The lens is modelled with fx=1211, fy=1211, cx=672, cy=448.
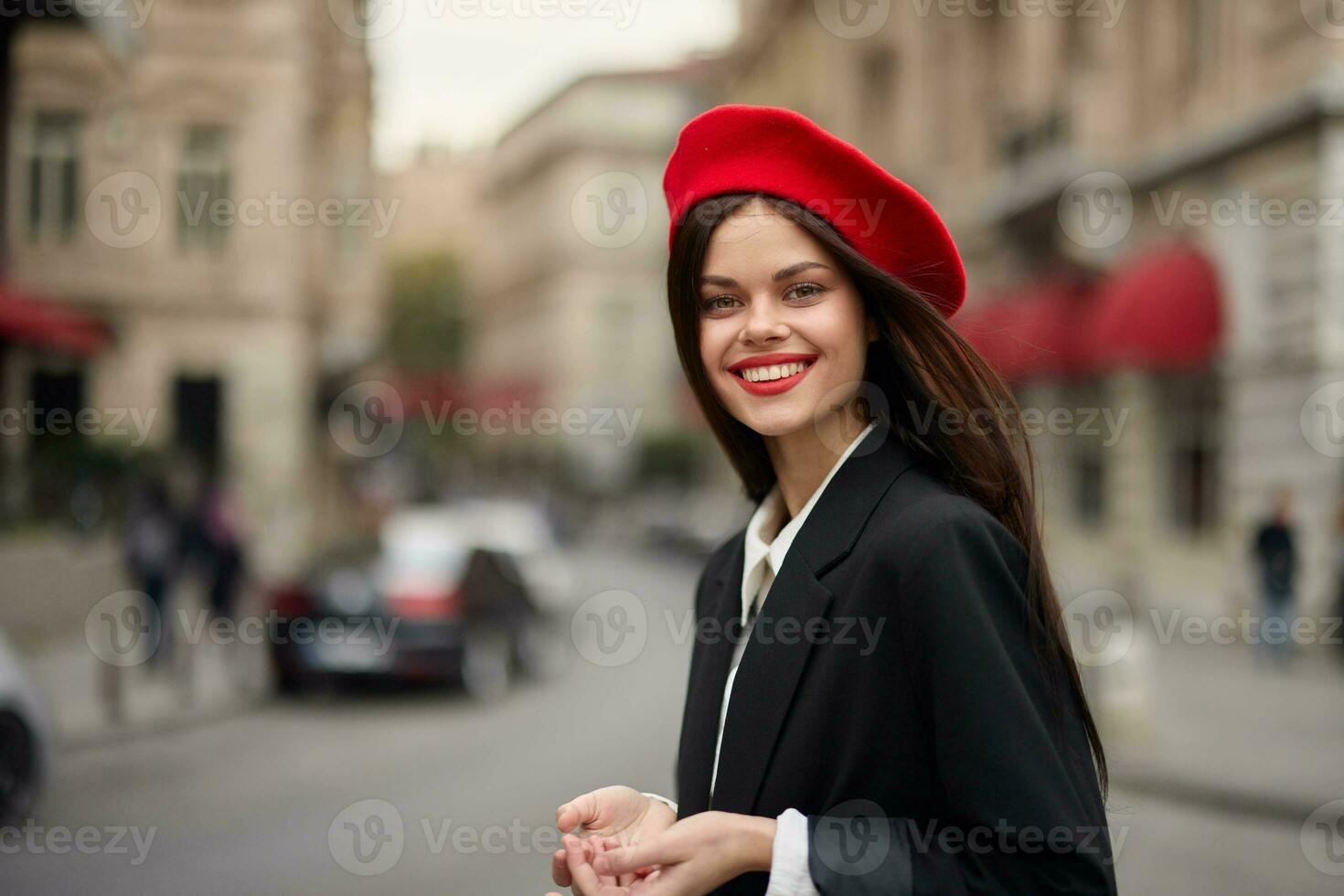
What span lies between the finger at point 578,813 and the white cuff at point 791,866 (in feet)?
1.00

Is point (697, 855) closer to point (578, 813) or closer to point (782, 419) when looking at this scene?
point (578, 813)

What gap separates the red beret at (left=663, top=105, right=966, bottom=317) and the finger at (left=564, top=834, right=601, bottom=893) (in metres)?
0.97

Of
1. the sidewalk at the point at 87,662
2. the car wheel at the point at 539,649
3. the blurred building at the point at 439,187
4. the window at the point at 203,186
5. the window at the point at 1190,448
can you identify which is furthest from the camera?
the blurred building at the point at 439,187

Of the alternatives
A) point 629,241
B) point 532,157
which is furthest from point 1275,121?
point 532,157

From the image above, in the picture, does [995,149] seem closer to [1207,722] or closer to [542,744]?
[1207,722]

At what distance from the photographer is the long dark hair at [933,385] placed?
1803 mm

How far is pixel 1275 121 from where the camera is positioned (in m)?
13.6

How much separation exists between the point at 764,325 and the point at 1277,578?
12.2 metres

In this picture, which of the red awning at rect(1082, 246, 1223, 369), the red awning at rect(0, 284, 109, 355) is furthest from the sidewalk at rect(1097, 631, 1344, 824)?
the red awning at rect(0, 284, 109, 355)

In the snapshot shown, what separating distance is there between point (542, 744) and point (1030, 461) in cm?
790

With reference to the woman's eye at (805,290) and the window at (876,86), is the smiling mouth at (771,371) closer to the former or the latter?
the woman's eye at (805,290)

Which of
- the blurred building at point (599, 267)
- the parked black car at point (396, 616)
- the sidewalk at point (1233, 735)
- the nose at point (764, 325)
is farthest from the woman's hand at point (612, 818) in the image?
the blurred building at point (599, 267)

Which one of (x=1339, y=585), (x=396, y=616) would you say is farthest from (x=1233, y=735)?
(x=396, y=616)

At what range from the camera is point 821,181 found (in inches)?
72.3
